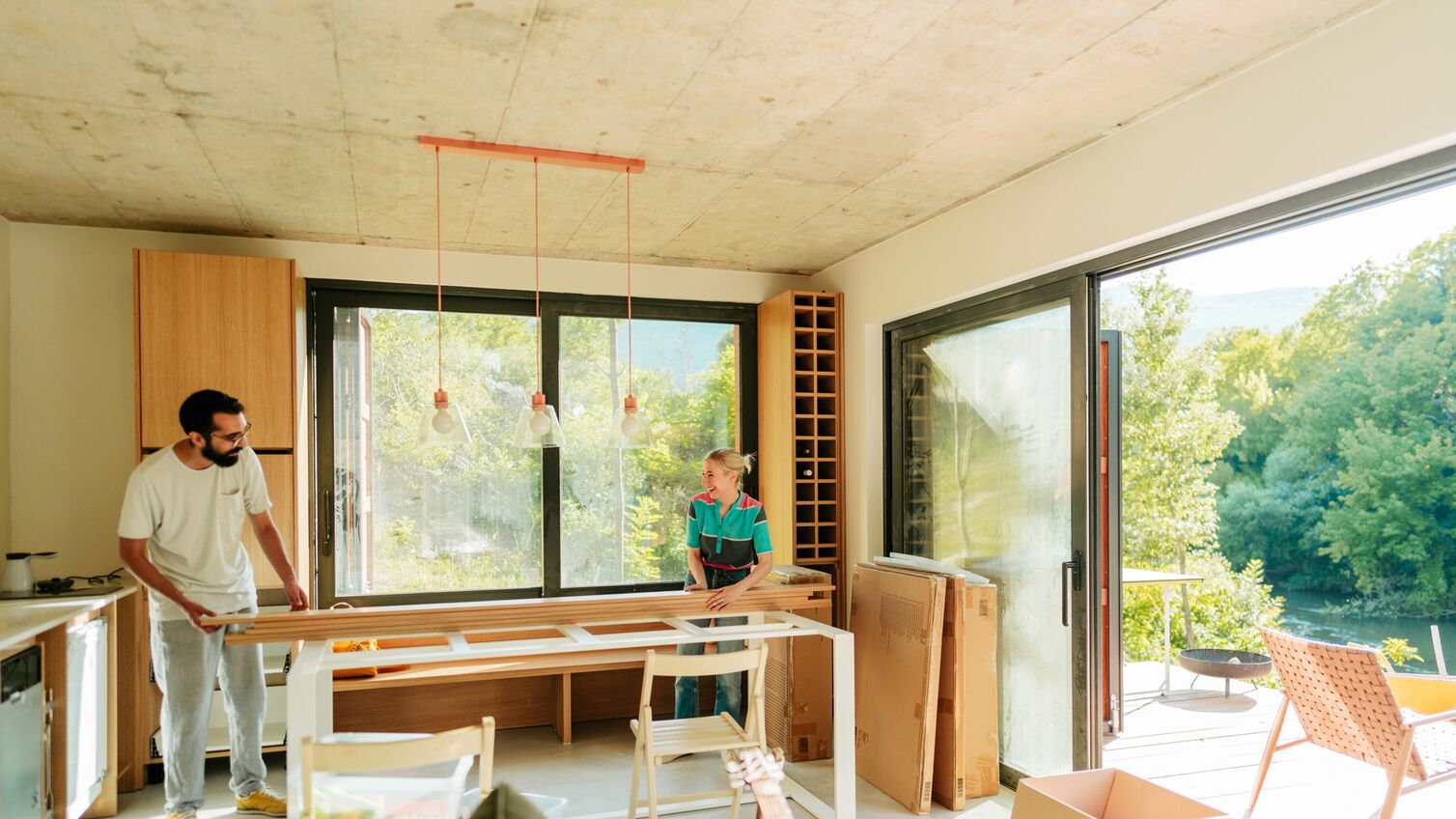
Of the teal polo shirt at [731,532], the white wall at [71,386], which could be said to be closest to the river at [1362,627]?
the teal polo shirt at [731,532]

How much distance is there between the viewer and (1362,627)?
5227 mm

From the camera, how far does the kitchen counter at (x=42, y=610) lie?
10.3 feet

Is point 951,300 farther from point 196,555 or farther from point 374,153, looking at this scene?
point 196,555

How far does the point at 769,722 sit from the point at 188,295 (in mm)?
3693

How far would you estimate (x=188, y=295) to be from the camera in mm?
4508

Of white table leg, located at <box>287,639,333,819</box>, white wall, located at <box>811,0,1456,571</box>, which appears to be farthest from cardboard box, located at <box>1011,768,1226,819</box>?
white table leg, located at <box>287,639,333,819</box>

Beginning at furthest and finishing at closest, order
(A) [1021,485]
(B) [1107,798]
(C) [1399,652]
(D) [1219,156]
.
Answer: (C) [1399,652] → (A) [1021,485] → (D) [1219,156] → (B) [1107,798]

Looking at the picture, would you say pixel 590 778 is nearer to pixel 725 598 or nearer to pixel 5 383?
pixel 725 598

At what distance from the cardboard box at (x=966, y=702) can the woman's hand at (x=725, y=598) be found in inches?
37.8

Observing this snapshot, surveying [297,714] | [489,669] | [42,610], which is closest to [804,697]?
[489,669]

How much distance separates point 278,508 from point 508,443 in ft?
4.40

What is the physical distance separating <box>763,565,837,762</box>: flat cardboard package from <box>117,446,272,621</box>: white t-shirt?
2.49m

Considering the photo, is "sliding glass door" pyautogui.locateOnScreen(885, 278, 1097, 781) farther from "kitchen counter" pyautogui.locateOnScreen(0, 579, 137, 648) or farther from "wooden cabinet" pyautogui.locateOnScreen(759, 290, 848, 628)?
"kitchen counter" pyautogui.locateOnScreen(0, 579, 137, 648)

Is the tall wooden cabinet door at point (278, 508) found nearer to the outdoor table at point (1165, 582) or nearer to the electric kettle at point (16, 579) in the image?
the electric kettle at point (16, 579)
